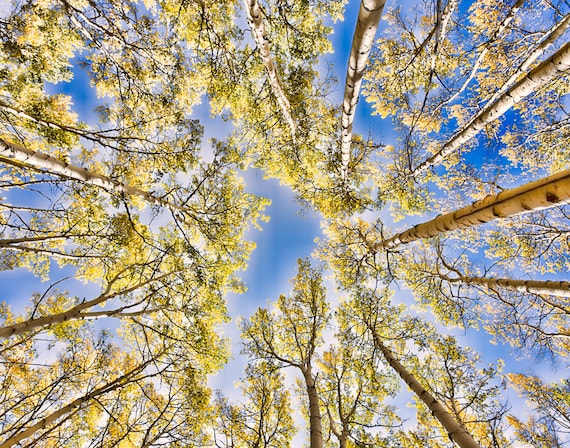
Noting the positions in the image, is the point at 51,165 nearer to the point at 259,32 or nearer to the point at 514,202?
the point at 259,32

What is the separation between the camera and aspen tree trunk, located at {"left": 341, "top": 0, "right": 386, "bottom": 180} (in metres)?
2.14

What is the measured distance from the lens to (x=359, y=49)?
8.69 ft

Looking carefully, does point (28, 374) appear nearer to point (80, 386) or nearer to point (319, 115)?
point (80, 386)

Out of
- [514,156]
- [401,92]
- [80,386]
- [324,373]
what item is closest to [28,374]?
[80,386]

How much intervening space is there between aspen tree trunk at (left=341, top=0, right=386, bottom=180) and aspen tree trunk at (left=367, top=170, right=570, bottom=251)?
6.36 ft

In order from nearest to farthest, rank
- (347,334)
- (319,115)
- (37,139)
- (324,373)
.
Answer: (37,139), (319,115), (347,334), (324,373)

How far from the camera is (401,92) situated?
590 centimetres

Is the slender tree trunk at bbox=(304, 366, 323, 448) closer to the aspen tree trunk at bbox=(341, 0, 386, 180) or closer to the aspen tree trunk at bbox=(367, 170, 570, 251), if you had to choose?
the aspen tree trunk at bbox=(367, 170, 570, 251)

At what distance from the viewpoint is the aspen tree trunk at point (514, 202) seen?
162 cm

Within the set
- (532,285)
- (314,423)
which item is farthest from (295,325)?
(532,285)

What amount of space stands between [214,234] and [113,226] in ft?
7.99

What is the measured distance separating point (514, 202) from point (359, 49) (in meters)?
2.14

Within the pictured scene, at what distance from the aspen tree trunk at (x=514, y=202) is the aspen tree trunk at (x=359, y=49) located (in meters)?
1.94

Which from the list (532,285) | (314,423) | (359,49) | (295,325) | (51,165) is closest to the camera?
(359,49)
